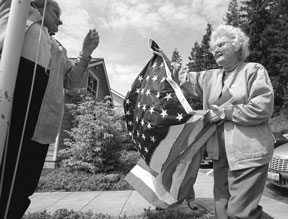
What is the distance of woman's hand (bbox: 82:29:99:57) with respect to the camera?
2.00 m

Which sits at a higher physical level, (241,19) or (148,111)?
(241,19)

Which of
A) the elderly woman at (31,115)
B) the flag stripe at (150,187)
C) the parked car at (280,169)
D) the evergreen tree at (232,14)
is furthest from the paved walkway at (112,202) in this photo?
the evergreen tree at (232,14)

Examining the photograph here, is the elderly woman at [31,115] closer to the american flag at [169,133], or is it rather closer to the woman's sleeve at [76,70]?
the woman's sleeve at [76,70]

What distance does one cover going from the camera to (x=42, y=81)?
1.66m

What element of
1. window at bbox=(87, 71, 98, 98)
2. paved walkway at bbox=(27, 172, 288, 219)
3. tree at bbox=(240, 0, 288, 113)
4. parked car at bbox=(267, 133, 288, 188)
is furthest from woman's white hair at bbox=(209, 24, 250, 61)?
tree at bbox=(240, 0, 288, 113)

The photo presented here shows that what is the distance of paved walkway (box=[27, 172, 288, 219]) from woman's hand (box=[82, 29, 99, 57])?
2.66 metres

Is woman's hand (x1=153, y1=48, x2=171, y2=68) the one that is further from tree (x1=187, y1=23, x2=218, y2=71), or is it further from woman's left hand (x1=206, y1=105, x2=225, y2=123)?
tree (x1=187, y1=23, x2=218, y2=71)

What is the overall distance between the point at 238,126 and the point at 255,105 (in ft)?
0.66

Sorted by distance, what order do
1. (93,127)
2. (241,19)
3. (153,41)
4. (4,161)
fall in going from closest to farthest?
1. (4,161)
2. (153,41)
3. (93,127)
4. (241,19)

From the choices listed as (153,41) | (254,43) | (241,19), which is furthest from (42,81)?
(241,19)

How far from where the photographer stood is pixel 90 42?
2020 mm

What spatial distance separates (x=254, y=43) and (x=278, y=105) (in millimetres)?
7734

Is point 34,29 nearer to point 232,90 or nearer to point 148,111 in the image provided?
point 148,111

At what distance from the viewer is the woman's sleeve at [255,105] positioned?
5.76 feet
